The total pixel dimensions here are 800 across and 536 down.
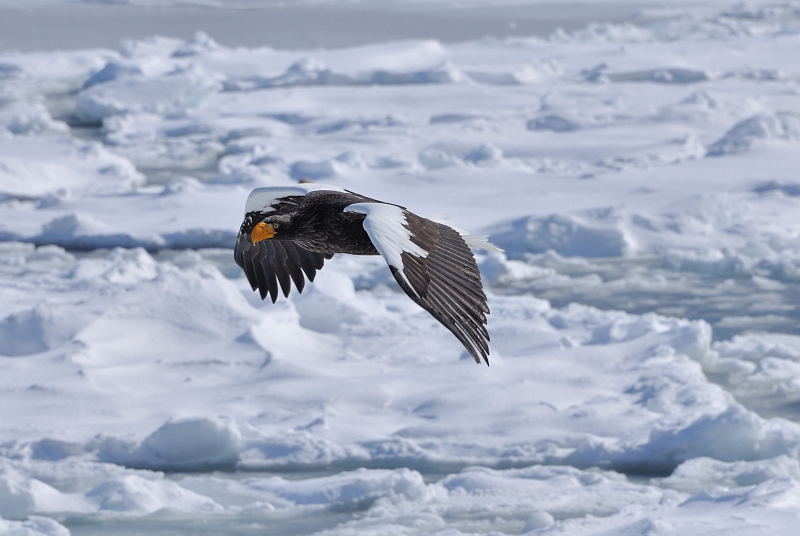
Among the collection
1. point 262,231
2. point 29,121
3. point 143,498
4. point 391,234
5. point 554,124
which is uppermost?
point 29,121

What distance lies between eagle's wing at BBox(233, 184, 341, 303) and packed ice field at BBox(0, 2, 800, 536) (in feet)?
5.28

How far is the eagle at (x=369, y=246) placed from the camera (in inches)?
143

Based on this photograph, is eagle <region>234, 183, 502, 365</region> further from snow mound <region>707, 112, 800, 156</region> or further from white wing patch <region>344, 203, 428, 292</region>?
snow mound <region>707, 112, 800, 156</region>

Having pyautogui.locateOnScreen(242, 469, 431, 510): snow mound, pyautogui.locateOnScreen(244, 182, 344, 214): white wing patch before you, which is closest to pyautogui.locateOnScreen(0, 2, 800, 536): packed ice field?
pyautogui.locateOnScreen(242, 469, 431, 510): snow mound

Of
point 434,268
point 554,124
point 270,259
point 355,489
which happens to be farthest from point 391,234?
point 554,124

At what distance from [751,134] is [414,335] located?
7410mm

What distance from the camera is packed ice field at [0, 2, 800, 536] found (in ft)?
20.6

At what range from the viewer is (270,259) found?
5.10 meters

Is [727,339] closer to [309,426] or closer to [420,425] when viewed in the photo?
[420,425]

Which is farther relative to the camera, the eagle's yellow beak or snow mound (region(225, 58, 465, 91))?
snow mound (region(225, 58, 465, 91))

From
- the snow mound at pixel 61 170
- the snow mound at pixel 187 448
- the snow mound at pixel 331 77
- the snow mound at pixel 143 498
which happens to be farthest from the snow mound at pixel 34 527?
the snow mound at pixel 331 77

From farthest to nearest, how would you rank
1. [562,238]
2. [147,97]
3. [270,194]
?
[147,97] → [562,238] → [270,194]

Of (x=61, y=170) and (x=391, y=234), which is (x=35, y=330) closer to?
(x=391, y=234)

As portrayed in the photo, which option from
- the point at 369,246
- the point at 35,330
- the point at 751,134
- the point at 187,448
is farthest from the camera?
the point at 751,134
